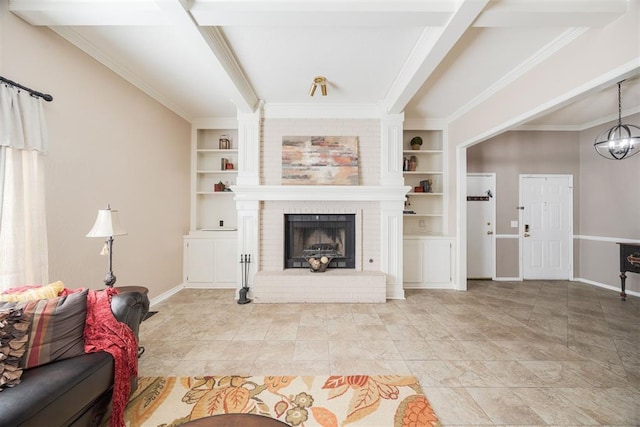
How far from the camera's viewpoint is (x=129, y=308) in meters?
1.74

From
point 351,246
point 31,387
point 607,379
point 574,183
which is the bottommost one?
point 607,379

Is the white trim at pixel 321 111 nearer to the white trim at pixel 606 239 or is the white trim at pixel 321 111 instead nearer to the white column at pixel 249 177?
the white column at pixel 249 177

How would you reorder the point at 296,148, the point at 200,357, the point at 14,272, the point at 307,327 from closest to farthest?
the point at 14,272, the point at 200,357, the point at 307,327, the point at 296,148

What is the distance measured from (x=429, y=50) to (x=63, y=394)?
3.37m

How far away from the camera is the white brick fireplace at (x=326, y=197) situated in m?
3.81

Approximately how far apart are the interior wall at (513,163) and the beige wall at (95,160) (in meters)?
5.28

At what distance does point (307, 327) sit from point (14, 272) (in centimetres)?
243

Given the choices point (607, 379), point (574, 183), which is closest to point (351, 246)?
point (607, 379)

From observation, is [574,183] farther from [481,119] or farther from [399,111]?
[399,111]

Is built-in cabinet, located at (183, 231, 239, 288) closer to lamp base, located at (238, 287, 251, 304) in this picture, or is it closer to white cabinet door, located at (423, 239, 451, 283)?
lamp base, located at (238, 287, 251, 304)

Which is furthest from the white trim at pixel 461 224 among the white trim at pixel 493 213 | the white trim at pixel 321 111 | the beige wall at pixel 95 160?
the beige wall at pixel 95 160

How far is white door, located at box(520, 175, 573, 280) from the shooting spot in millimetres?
4723

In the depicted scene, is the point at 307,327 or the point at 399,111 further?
the point at 399,111

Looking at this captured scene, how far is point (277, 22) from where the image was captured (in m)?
1.98
